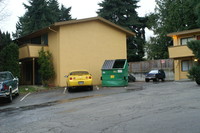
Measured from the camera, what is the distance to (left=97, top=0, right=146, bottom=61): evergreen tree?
4241 centimetres

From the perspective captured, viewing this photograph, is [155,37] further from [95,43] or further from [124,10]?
[95,43]

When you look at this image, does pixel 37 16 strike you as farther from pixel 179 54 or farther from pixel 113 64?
pixel 113 64

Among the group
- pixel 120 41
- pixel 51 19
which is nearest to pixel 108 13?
pixel 51 19

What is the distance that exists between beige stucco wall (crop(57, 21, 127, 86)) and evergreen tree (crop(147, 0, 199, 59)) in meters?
20.4

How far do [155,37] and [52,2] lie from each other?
23.7 m

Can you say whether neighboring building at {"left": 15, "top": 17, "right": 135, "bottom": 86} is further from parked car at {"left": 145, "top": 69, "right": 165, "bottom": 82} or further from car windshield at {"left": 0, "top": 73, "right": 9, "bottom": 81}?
car windshield at {"left": 0, "top": 73, "right": 9, "bottom": 81}

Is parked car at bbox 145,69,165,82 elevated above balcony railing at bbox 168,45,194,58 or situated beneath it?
situated beneath

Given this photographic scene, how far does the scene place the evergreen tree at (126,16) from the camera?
42406 mm

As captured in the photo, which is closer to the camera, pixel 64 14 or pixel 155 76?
pixel 155 76

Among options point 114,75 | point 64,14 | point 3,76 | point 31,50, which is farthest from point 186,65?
point 64,14

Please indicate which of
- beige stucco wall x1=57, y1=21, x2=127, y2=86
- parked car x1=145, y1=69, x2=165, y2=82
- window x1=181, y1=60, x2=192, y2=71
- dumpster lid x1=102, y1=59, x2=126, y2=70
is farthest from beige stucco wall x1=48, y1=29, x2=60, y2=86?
window x1=181, y1=60, x2=192, y2=71

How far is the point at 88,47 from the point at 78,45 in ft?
3.42

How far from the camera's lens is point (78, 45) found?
76.4 ft

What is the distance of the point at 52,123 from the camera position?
7.12m
